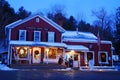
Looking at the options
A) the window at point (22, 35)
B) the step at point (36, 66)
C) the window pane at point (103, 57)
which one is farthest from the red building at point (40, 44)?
the step at point (36, 66)

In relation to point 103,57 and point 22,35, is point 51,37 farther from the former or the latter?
point 103,57

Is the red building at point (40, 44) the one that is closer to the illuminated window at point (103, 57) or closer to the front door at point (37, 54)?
the front door at point (37, 54)

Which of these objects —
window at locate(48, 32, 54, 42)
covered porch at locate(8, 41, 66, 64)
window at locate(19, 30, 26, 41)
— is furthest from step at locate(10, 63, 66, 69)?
window at locate(19, 30, 26, 41)

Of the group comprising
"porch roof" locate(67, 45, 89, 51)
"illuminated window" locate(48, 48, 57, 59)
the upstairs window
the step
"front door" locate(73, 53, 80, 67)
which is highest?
the upstairs window

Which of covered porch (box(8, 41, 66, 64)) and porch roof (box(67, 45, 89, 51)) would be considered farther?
Result: porch roof (box(67, 45, 89, 51))

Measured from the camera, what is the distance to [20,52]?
41312 millimetres

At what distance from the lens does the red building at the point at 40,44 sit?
133 ft

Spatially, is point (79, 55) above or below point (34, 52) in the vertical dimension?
below

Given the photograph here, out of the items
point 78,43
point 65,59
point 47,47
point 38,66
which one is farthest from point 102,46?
point 38,66

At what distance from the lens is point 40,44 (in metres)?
40.2

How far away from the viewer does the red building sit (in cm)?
4062

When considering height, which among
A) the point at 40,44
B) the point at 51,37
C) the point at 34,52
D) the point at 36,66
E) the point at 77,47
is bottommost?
the point at 36,66

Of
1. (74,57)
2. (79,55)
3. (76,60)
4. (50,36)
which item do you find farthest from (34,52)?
(79,55)

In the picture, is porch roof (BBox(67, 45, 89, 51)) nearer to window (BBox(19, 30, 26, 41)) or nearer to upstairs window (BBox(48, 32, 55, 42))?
upstairs window (BBox(48, 32, 55, 42))
